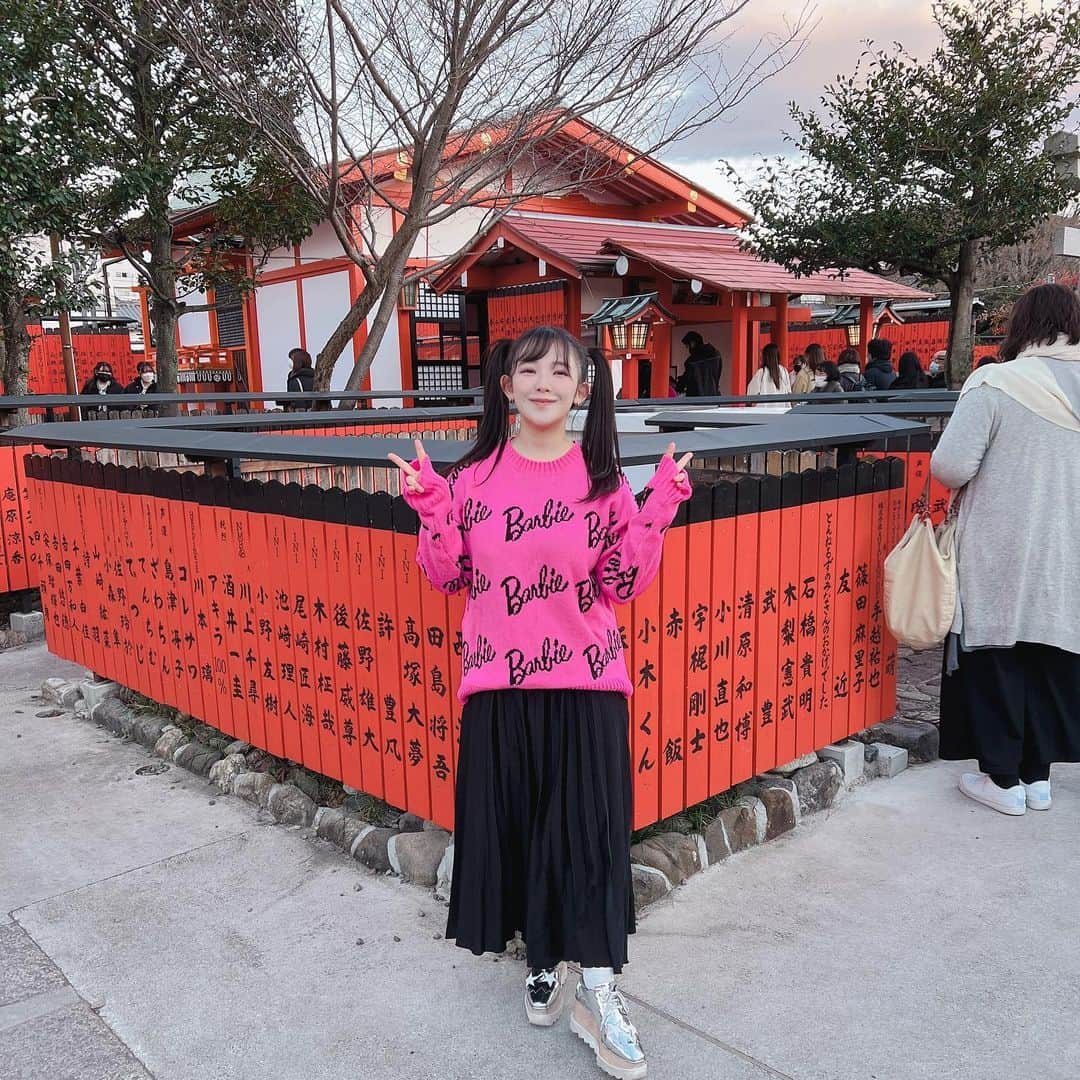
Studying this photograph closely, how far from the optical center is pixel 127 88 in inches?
429

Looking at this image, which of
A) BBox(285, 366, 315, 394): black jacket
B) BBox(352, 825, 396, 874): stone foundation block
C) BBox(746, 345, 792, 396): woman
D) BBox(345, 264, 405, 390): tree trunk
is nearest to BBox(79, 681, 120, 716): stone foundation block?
BBox(352, 825, 396, 874): stone foundation block

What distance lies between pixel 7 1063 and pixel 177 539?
7.27ft

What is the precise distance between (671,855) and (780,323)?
14.6 m

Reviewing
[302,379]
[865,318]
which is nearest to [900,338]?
[865,318]

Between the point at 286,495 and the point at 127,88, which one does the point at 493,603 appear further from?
the point at 127,88

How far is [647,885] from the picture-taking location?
118 inches

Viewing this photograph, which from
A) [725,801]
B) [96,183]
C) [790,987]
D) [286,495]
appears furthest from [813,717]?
[96,183]

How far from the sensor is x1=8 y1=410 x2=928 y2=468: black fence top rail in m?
2.85

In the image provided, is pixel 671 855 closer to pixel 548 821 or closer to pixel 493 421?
pixel 548 821

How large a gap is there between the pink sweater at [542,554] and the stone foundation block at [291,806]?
5.45 ft

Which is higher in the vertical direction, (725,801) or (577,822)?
(577,822)

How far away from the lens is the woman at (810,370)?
37.9 feet

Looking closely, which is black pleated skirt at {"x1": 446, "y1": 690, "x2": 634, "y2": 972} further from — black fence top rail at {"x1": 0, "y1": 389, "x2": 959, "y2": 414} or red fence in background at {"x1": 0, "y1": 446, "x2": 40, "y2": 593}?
red fence in background at {"x1": 0, "y1": 446, "x2": 40, "y2": 593}

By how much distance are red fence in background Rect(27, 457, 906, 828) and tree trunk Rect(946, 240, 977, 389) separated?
11751mm
